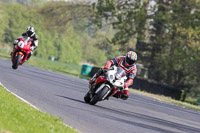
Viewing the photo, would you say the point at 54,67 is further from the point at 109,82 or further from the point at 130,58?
the point at 109,82

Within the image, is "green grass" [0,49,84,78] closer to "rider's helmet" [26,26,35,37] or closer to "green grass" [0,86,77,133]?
"rider's helmet" [26,26,35,37]

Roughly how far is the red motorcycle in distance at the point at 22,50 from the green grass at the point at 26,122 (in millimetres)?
11507

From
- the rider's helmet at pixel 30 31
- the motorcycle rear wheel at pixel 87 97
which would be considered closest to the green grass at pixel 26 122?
the motorcycle rear wheel at pixel 87 97

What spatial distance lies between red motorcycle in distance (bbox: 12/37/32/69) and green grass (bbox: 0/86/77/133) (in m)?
11.5

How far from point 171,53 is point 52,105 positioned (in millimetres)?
38437

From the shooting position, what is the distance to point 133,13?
1873 inches

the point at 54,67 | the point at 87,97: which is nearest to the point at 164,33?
the point at 54,67

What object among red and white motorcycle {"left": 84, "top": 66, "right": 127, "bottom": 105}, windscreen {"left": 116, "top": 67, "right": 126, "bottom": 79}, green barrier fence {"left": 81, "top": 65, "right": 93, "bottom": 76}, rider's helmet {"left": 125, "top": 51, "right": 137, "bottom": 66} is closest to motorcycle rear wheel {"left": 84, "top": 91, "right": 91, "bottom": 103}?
red and white motorcycle {"left": 84, "top": 66, "right": 127, "bottom": 105}

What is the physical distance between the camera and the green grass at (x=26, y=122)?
24.0ft

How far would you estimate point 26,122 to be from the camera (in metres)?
8.09

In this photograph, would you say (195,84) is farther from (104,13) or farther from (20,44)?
(20,44)

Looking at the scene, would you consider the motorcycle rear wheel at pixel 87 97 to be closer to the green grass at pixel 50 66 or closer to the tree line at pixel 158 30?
the green grass at pixel 50 66

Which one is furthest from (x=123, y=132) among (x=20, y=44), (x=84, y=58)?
(x=84, y=58)

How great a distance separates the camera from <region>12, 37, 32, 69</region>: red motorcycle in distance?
20906 millimetres
